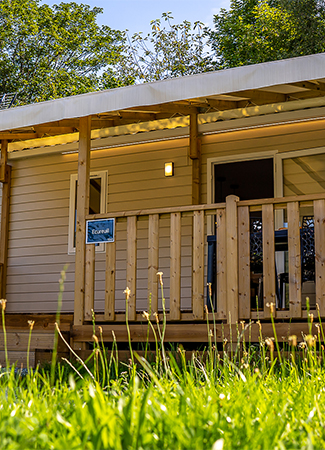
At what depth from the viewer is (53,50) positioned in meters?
22.2

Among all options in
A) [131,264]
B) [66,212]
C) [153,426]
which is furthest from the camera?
[66,212]

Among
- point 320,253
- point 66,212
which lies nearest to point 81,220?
point 320,253

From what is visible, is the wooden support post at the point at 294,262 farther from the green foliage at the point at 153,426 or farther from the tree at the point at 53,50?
the tree at the point at 53,50

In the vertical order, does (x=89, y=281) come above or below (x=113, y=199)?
below

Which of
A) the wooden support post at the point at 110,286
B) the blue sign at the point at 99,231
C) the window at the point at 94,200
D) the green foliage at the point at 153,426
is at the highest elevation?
the window at the point at 94,200

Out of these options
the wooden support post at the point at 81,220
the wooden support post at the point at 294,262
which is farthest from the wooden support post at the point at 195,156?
the wooden support post at the point at 294,262

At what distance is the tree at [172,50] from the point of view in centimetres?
1831

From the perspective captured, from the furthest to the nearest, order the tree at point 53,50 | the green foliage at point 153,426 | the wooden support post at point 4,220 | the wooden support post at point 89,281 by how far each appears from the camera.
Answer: the tree at point 53,50, the wooden support post at point 4,220, the wooden support post at point 89,281, the green foliage at point 153,426

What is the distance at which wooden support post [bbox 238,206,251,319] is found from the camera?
4.66m

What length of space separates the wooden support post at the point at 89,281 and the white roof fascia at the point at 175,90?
1.33 meters

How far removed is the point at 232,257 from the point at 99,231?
1.41m

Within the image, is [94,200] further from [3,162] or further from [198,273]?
[198,273]

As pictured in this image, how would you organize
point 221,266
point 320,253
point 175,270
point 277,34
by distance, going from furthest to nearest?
point 277,34, point 175,270, point 221,266, point 320,253

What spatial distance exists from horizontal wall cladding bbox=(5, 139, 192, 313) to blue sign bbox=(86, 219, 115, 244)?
208cm
